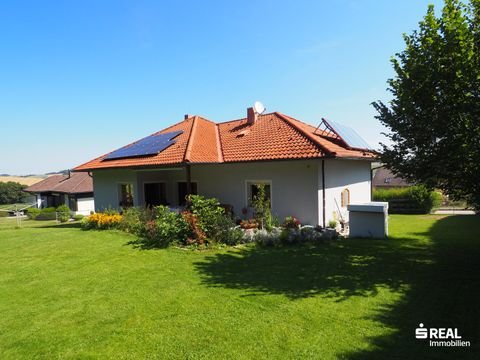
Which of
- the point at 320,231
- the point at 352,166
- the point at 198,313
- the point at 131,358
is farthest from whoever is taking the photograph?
the point at 352,166

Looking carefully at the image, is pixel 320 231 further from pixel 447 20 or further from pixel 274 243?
pixel 447 20

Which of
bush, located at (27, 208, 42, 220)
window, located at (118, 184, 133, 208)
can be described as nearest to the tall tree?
window, located at (118, 184, 133, 208)

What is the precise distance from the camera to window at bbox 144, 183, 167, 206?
18.2 m

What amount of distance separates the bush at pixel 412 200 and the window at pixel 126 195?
61.1ft

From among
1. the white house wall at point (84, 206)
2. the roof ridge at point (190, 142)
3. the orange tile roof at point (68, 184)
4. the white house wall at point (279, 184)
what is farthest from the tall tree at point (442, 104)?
the orange tile roof at point (68, 184)

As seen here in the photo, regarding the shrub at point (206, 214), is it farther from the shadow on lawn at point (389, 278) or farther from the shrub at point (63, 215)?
the shrub at point (63, 215)

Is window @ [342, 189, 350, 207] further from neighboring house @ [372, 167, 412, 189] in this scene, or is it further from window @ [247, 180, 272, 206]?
neighboring house @ [372, 167, 412, 189]

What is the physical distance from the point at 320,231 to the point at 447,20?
24.4 feet

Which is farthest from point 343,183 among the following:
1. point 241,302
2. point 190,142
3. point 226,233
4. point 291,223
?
point 241,302

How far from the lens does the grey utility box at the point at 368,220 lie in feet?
39.8

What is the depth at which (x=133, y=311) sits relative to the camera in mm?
5809

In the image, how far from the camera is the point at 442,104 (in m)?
8.01

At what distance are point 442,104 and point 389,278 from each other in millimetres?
4621

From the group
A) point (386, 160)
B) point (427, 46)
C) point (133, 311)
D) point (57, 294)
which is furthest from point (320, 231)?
point (57, 294)
